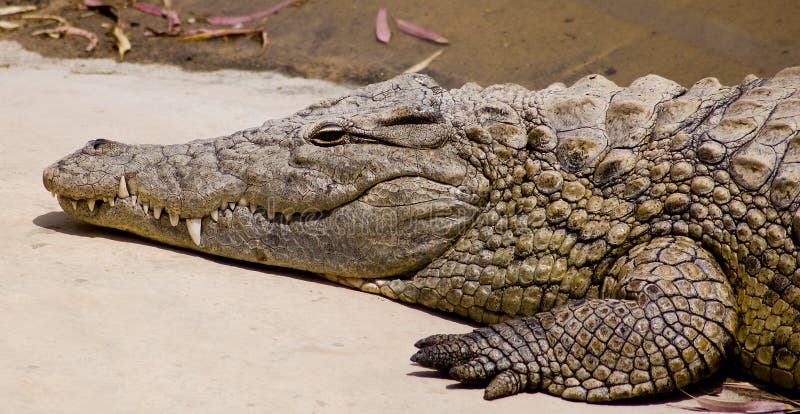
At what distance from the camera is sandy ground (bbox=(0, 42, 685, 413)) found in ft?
10.9

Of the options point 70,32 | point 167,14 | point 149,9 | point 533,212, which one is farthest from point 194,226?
point 149,9

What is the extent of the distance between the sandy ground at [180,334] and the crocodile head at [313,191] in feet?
0.50

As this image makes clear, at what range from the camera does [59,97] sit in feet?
23.7

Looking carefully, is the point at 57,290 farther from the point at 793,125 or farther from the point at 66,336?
the point at 793,125

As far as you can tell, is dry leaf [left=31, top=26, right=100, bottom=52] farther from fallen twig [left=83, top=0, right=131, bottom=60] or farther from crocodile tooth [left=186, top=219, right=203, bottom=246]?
crocodile tooth [left=186, top=219, right=203, bottom=246]

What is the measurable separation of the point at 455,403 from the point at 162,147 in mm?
2183

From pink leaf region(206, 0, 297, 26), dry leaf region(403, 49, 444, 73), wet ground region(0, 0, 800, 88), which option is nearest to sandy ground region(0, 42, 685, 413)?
wet ground region(0, 0, 800, 88)

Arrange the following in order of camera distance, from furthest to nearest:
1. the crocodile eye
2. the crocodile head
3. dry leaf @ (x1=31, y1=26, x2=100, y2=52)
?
dry leaf @ (x1=31, y1=26, x2=100, y2=52) → the crocodile eye → the crocodile head

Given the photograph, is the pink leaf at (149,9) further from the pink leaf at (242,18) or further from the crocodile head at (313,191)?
the crocodile head at (313,191)

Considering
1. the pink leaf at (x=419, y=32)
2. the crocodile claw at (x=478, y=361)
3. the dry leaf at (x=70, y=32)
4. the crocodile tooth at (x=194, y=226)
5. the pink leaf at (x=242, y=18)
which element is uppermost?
the pink leaf at (x=242, y=18)

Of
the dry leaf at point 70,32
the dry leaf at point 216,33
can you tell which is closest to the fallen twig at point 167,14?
the dry leaf at point 216,33

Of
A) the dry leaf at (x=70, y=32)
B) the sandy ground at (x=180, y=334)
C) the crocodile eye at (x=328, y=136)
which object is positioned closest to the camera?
the sandy ground at (x=180, y=334)

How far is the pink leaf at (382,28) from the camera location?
9.15 m

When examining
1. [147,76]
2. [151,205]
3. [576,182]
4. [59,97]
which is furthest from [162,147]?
[147,76]
